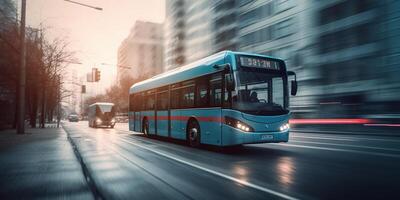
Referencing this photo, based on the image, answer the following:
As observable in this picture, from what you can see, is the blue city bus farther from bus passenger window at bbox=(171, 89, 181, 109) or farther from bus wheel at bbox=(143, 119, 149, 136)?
bus wheel at bbox=(143, 119, 149, 136)

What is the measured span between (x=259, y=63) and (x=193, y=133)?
3.41 metres

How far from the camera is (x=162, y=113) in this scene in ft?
51.2

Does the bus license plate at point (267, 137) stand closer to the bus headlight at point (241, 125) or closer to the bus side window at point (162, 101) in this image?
the bus headlight at point (241, 125)

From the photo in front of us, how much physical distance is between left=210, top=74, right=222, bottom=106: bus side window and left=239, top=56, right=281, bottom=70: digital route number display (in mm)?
902

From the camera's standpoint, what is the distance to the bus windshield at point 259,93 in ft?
33.1

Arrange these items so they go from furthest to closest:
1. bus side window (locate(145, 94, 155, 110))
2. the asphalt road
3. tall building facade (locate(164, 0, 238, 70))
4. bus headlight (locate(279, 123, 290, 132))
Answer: tall building facade (locate(164, 0, 238, 70))
bus side window (locate(145, 94, 155, 110))
bus headlight (locate(279, 123, 290, 132))
the asphalt road

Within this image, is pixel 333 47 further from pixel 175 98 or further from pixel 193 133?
pixel 193 133

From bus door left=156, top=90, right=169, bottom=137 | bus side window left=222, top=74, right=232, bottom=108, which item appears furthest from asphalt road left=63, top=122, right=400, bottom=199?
bus door left=156, top=90, right=169, bottom=137

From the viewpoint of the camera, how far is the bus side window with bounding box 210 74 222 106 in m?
10.9

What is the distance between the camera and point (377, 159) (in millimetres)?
8969

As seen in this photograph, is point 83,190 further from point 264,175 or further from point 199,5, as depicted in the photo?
point 199,5

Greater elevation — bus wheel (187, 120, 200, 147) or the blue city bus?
the blue city bus

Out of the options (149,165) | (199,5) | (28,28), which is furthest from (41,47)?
(199,5)

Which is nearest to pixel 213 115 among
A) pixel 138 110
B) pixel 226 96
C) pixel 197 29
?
pixel 226 96
